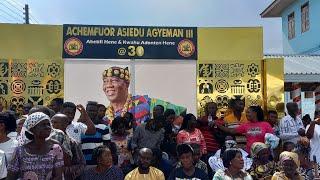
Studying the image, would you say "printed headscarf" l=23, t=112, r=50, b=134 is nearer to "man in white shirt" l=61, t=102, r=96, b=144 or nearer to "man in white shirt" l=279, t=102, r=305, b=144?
"man in white shirt" l=61, t=102, r=96, b=144

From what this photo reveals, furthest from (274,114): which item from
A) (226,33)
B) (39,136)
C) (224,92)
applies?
(39,136)

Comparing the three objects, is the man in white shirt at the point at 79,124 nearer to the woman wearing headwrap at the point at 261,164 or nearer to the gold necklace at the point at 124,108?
the woman wearing headwrap at the point at 261,164

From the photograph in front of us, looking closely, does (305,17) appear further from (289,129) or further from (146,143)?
(146,143)

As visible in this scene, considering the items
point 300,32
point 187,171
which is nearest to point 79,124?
point 187,171

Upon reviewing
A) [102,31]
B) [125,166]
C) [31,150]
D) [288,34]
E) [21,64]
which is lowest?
[125,166]

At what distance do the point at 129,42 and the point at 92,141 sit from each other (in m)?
3.42

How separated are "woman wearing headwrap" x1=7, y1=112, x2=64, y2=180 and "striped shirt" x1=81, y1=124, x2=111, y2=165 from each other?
1.62 metres

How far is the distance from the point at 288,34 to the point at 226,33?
17157 millimetres

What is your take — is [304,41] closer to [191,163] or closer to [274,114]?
[274,114]

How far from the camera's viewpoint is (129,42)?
9.05 meters

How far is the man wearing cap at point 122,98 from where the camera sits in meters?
8.90

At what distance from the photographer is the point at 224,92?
30.5 feet

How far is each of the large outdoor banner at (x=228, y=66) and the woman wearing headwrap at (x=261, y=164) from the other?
3.04m

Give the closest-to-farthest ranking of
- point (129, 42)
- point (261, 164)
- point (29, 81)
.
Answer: point (261, 164), point (29, 81), point (129, 42)
